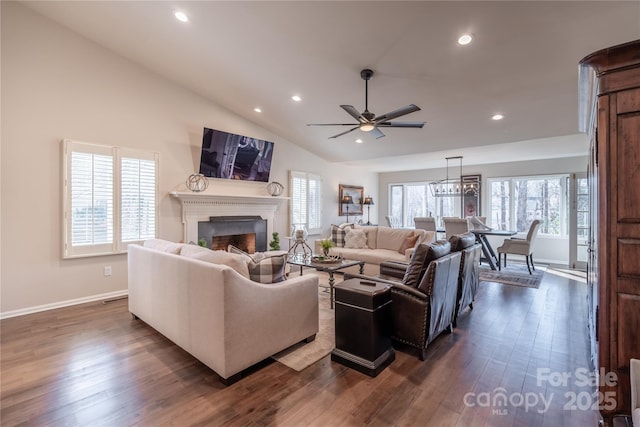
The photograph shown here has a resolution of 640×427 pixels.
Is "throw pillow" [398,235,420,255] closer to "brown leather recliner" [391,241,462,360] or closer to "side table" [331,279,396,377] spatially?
"brown leather recliner" [391,241,462,360]

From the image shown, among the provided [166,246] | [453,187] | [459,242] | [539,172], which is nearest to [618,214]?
[459,242]

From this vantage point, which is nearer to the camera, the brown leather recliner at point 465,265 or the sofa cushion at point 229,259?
the sofa cushion at point 229,259

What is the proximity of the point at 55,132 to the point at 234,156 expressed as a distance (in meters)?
2.59

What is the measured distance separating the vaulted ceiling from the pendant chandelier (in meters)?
2.53

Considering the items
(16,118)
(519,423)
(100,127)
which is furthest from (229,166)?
(519,423)

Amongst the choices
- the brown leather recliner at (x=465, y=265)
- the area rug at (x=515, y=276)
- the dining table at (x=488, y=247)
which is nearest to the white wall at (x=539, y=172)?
the area rug at (x=515, y=276)

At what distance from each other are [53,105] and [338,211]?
646 centimetres

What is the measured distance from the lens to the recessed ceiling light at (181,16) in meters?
3.39

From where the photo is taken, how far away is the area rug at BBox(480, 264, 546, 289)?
5.11 m

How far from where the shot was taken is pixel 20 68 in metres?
3.63

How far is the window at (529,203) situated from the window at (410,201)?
6.01 ft

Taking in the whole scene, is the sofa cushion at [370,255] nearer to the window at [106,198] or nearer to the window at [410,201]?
the window at [106,198]

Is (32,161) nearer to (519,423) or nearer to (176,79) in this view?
(176,79)

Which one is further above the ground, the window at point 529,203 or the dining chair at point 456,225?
the window at point 529,203
